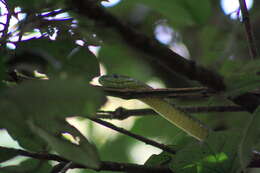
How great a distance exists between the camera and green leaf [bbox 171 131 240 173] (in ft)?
3.29

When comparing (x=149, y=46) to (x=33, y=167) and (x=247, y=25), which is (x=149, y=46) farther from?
(x=247, y=25)

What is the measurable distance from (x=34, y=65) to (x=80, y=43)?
208 mm

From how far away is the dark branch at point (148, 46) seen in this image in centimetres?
66

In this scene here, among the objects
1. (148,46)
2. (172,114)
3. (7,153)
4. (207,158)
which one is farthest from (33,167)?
(172,114)

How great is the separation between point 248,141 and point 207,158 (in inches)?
8.2

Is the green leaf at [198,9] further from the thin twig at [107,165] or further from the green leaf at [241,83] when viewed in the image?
the thin twig at [107,165]

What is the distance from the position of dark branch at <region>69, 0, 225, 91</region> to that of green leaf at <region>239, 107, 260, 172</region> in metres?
0.10

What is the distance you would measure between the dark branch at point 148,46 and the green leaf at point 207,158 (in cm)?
22

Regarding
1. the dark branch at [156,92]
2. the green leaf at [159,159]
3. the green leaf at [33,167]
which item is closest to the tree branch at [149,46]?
the dark branch at [156,92]

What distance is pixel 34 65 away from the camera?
2.88ft

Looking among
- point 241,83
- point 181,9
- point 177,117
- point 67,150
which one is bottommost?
point 177,117

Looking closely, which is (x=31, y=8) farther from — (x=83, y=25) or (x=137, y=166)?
(x=137, y=166)

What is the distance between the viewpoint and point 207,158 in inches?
39.9

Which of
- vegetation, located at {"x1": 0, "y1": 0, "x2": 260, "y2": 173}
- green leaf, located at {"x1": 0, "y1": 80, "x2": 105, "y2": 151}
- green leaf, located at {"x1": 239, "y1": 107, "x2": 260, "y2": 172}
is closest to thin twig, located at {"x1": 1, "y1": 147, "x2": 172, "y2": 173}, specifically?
vegetation, located at {"x1": 0, "y1": 0, "x2": 260, "y2": 173}
